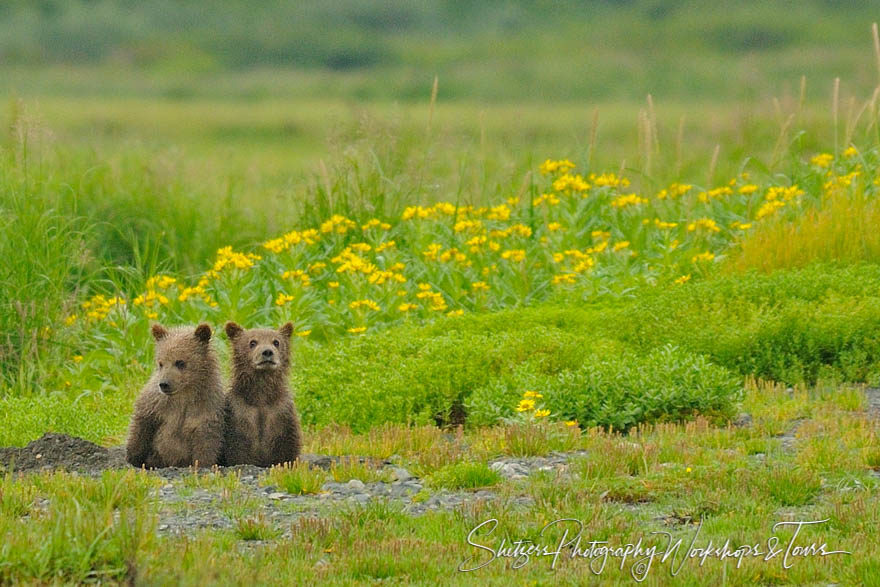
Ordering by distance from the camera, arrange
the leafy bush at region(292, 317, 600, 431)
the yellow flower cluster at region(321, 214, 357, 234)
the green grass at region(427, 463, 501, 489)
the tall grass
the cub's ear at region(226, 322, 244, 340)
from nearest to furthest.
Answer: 1. the green grass at region(427, 463, 501, 489)
2. the cub's ear at region(226, 322, 244, 340)
3. the leafy bush at region(292, 317, 600, 431)
4. the tall grass
5. the yellow flower cluster at region(321, 214, 357, 234)

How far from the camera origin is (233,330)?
26.7 ft

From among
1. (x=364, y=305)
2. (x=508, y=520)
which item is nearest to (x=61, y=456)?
Answer: (x=508, y=520)

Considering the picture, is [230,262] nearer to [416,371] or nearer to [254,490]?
[416,371]

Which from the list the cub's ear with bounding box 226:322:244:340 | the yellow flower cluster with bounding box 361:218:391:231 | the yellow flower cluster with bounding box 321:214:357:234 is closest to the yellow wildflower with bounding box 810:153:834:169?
the yellow flower cluster with bounding box 361:218:391:231

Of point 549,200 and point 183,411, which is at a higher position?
point 549,200

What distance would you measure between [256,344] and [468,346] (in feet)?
8.32

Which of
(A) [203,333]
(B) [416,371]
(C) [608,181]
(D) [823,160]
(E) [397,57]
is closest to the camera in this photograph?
(A) [203,333]

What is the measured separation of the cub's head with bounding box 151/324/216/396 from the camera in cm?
789

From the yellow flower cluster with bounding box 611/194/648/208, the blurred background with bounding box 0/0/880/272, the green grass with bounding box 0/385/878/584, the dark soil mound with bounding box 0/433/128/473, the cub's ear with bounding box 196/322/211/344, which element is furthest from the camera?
the blurred background with bounding box 0/0/880/272

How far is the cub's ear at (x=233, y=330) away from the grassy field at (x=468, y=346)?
0.93 m

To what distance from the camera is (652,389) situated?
9164 mm

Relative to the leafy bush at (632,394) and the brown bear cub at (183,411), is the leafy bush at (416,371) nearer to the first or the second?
the leafy bush at (632,394)

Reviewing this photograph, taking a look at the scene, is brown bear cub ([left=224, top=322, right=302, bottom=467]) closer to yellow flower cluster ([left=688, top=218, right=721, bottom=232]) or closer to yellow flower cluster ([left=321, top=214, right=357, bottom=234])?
yellow flower cluster ([left=321, top=214, right=357, bottom=234])

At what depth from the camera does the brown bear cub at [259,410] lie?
8.16m
